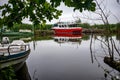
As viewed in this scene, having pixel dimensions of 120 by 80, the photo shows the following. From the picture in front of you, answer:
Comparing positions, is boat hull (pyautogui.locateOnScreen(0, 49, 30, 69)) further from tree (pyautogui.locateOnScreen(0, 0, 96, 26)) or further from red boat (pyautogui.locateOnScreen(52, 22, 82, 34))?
red boat (pyautogui.locateOnScreen(52, 22, 82, 34))

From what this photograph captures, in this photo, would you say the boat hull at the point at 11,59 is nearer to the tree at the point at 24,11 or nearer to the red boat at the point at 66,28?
the tree at the point at 24,11

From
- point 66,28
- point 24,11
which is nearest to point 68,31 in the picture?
point 66,28

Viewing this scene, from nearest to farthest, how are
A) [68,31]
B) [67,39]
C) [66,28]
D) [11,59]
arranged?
[11,59]
[67,39]
[66,28]
[68,31]

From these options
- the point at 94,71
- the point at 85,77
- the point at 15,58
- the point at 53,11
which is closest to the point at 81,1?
the point at 53,11

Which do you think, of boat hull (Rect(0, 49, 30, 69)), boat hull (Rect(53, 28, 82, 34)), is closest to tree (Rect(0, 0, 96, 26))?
boat hull (Rect(0, 49, 30, 69))

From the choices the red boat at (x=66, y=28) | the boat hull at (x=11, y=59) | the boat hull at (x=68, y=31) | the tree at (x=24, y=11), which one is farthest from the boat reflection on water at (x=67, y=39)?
the tree at (x=24, y=11)

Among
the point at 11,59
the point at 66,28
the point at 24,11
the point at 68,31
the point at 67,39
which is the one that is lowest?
the point at 67,39

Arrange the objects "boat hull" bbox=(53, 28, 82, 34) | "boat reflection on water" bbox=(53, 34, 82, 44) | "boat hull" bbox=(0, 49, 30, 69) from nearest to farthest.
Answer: "boat hull" bbox=(0, 49, 30, 69), "boat reflection on water" bbox=(53, 34, 82, 44), "boat hull" bbox=(53, 28, 82, 34)

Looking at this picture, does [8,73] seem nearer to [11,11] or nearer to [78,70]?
[11,11]

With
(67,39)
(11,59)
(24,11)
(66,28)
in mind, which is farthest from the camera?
(66,28)

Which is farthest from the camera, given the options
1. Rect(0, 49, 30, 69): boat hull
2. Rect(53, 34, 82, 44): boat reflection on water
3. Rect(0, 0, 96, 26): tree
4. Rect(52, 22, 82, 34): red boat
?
Rect(52, 22, 82, 34): red boat

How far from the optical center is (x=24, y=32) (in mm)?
60062

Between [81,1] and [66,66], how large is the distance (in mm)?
13243

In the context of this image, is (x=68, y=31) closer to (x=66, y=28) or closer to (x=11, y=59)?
(x=66, y=28)
